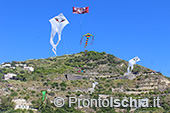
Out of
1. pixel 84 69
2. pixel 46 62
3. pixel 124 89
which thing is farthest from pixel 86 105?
pixel 46 62

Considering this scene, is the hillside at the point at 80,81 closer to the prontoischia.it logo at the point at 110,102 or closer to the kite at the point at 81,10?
the prontoischia.it logo at the point at 110,102

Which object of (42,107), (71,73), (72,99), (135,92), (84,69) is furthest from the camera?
(84,69)

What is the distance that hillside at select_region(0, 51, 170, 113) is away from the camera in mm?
75625

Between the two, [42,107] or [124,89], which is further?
[124,89]

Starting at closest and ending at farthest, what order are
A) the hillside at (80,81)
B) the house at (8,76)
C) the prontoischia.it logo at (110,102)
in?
the prontoischia.it logo at (110,102), the hillside at (80,81), the house at (8,76)

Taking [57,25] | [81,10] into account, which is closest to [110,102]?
[57,25]

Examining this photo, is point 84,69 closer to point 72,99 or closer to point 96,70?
point 96,70

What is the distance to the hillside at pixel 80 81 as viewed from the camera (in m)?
75.6

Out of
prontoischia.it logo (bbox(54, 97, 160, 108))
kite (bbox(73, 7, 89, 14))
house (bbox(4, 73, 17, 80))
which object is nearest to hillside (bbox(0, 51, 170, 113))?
house (bbox(4, 73, 17, 80))

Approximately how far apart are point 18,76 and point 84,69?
68.2 feet

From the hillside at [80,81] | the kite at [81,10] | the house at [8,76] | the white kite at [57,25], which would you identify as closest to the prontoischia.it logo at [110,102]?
the hillside at [80,81]

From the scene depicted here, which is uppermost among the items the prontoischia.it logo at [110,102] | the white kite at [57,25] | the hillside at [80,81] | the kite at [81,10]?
the kite at [81,10]

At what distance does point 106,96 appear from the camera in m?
78.1

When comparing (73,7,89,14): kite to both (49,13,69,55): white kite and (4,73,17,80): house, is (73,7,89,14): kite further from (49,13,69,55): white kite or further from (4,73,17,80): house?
(4,73,17,80): house
